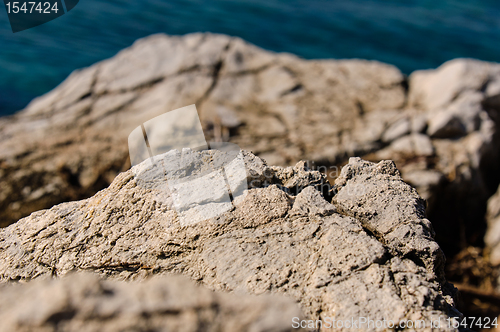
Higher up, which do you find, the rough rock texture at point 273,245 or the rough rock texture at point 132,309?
the rough rock texture at point 132,309

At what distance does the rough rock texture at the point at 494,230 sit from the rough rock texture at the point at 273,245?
319 centimetres

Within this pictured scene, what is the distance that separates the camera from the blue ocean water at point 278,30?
24.0ft

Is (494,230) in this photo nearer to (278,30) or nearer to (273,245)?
(273,245)

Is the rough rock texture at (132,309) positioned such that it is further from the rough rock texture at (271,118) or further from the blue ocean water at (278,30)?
the blue ocean water at (278,30)

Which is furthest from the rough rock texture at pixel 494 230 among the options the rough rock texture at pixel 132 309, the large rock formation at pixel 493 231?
the rough rock texture at pixel 132 309

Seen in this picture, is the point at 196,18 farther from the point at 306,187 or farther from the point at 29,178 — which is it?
the point at 306,187

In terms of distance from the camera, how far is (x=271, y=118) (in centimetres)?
486

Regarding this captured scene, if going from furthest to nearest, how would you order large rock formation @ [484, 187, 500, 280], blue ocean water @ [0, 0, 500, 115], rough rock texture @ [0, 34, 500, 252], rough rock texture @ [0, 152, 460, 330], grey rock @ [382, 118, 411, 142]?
blue ocean water @ [0, 0, 500, 115], grey rock @ [382, 118, 411, 142], rough rock texture @ [0, 34, 500, 252], large rock formation @ [484, 187, 500, 280], rough rock texture @ [0, 152, 460, 330]

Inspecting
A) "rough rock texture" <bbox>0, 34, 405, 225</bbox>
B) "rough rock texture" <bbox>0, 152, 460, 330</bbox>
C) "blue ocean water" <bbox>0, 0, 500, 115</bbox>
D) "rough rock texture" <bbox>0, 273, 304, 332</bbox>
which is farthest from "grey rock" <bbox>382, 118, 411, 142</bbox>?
A: "blue ocean water" <bbox>0, 0, 500, 115</bbox>

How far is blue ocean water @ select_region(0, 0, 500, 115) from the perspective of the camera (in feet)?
24.0

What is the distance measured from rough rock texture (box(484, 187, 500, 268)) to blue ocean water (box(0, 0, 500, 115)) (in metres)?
4.70

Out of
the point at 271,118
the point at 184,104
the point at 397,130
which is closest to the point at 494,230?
the point at 397,130

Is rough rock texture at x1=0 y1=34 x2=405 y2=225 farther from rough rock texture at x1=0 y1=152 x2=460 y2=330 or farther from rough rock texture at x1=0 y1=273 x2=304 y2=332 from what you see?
rough rock texture at x1=0 y1=273 x2=304 y2=332

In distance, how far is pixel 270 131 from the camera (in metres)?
4.64
